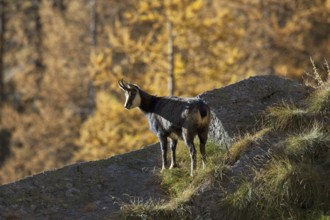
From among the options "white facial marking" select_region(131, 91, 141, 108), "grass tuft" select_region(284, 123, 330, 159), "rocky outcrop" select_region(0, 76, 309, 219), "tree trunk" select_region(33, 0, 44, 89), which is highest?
"white facial marking" select_region(131, 91, 141, 108)

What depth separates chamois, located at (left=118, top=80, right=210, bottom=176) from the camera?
1032 cm

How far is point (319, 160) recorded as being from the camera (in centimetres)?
992

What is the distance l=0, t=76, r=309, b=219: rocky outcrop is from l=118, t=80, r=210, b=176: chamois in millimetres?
696

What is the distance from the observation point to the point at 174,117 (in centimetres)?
1066

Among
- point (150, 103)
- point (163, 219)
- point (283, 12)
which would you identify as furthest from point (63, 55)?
point (163, 219)

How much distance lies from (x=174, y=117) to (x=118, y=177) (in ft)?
4.77

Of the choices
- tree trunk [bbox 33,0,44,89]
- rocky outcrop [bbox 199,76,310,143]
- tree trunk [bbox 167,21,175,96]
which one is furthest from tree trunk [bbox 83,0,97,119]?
rocky outcrop [bbox 199,76,310,143]

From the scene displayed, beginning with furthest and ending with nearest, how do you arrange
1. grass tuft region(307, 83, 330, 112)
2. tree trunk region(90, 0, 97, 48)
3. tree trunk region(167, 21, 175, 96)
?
tree trunk region(90, 0, 97, 48) → tree trunk region(167, 21, 175, 96) → grass tuft region(307, 83, 330, 112)

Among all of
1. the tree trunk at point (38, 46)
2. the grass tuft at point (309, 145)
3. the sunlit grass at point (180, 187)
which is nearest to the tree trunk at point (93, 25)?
the tree trunk at point (38, 46)

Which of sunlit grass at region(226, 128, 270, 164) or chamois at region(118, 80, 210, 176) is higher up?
chamois at region(118, 80, 210, 176)

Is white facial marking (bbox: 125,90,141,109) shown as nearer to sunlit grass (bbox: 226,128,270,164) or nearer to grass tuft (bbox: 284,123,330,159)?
sunlit grass (bbox: 226,128,270,164)

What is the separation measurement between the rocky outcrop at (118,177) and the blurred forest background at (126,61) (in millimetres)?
11064

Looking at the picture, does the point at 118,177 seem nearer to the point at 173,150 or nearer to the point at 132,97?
the point at 173,150

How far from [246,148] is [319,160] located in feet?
3.76
